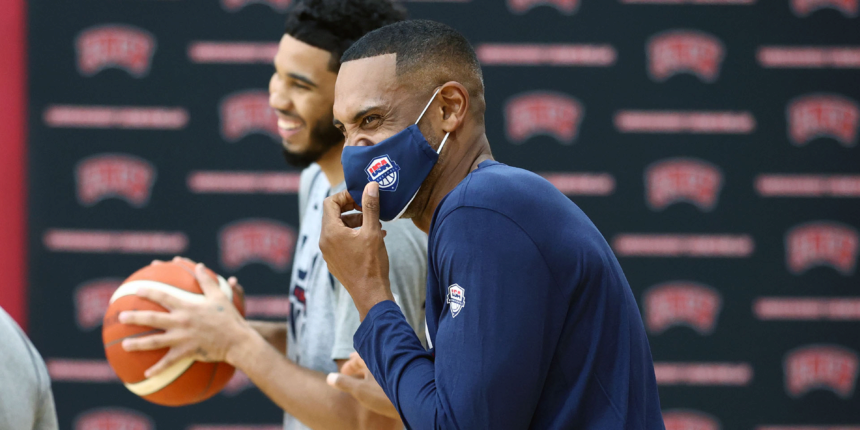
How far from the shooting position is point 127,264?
12.1 feet

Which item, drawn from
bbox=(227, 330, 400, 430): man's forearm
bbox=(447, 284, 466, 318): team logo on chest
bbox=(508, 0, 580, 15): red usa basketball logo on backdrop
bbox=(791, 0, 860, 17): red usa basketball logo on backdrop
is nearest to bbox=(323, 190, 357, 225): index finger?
bbox=(447, 284, 466, 318): team logo on chest

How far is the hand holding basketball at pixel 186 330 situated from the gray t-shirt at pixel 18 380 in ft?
1.30

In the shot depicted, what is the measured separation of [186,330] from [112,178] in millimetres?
2078

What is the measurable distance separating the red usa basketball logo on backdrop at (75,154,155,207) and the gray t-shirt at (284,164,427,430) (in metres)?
1.75

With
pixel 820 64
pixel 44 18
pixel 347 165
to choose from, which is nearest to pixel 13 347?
pixel 347 165

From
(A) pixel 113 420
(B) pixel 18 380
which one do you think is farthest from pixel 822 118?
(A) pixel 113 420

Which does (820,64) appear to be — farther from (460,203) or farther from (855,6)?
(460,203)

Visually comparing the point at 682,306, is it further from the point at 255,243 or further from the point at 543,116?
the point at 255,243

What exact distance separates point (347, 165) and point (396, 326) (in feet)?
0.99

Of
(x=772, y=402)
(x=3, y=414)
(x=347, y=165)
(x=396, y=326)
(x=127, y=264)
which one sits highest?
(x=347, y=165)

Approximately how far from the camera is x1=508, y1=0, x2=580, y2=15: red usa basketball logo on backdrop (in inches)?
145

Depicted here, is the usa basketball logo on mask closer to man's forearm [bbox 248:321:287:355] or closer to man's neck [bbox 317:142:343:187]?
man's neck [bbox 317:142:343:187]

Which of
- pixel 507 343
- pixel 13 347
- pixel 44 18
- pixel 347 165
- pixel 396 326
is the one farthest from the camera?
pixel 44 18

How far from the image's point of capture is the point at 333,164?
2.14 metres
